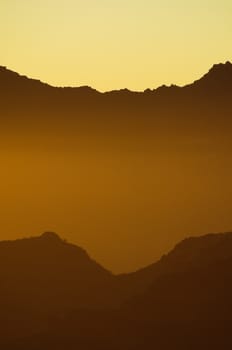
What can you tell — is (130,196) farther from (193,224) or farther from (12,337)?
(12,337)

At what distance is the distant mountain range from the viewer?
5953cm

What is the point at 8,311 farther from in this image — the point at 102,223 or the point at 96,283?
the point at 102,223

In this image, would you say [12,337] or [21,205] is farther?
[21,205]

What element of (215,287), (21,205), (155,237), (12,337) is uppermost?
(21,205)

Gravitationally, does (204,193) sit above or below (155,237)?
above

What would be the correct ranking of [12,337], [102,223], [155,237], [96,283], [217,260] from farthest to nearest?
[102,223], [155,237], [96,283], [12,337], [217,260]

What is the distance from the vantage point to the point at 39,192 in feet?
616

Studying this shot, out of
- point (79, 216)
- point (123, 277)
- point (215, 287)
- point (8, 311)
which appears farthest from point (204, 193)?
point (215, 287)

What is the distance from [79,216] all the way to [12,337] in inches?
3658

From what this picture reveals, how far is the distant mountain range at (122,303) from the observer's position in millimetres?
59531

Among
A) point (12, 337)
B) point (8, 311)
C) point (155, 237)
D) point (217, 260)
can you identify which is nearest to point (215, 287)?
point (217, 260)

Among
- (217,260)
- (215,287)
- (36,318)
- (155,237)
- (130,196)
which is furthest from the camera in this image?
(130,196)

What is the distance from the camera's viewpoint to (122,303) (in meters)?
68.6

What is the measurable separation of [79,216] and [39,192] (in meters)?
25.7
